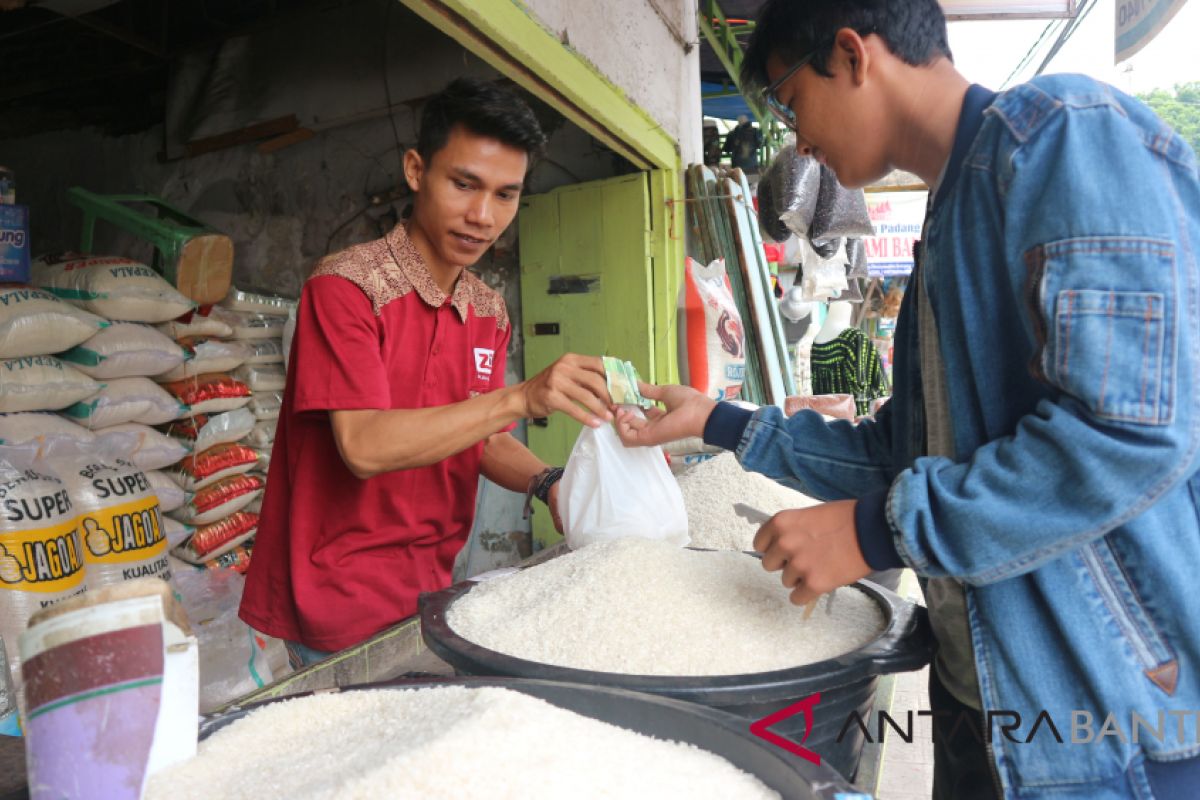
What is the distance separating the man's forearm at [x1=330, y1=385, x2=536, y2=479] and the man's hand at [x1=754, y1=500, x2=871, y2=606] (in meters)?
0.64

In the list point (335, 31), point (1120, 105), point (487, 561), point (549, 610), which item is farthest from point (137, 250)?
point (1120, 105)

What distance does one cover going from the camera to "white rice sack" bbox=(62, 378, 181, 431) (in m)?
2.51

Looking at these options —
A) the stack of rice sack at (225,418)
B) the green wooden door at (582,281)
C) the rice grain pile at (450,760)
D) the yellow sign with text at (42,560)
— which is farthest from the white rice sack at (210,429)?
the rice grain pile at (450,760)

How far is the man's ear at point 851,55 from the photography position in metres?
0.93

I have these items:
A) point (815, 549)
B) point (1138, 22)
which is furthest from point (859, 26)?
point (1138, 22)

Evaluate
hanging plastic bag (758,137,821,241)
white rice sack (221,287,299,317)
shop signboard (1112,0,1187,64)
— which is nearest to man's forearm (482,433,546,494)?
white rice sack (221,287,299,317)

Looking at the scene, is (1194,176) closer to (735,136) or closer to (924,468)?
(924,468)

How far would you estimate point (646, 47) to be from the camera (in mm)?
3293

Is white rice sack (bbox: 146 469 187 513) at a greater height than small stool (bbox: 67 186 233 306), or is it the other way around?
small stool (bbox: 67 186 233 306)

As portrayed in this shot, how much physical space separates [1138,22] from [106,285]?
5118 millimetres

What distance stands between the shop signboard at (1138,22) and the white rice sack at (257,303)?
4.42 m

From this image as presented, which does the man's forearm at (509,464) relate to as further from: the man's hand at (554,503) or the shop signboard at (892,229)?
the shop signboard at (892,229)

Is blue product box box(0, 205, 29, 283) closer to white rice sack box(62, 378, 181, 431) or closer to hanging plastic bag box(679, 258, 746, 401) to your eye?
white rice sack box(62, 378, 181, 431)

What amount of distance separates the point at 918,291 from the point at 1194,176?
283mm
